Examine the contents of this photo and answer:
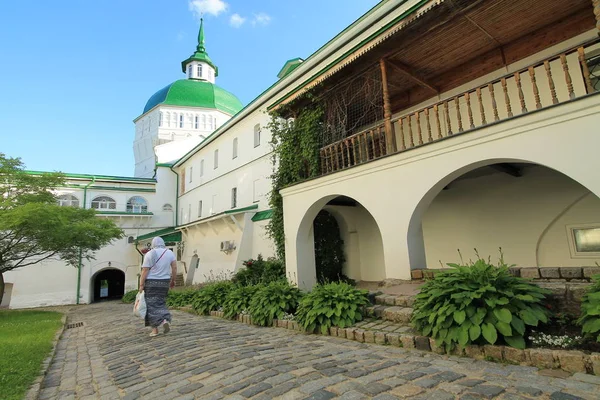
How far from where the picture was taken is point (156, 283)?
17.5 feet

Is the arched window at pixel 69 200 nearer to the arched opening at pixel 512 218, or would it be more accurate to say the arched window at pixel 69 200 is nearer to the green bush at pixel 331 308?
the green bush at pixel 331 308

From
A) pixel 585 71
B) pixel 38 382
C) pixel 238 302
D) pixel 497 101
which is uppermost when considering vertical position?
pixel 497 101

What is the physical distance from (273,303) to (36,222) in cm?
1044

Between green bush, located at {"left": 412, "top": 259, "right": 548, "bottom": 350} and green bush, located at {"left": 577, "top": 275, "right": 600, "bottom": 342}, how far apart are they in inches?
12.6

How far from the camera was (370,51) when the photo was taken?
657cm

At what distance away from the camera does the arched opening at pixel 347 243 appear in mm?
9906

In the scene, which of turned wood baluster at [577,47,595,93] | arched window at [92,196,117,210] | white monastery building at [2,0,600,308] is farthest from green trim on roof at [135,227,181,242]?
turned wood baluster at [577,47,595,93]

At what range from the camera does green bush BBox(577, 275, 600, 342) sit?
276cm

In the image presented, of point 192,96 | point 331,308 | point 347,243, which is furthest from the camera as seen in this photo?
point 192,96

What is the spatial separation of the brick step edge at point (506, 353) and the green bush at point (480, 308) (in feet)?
0.27

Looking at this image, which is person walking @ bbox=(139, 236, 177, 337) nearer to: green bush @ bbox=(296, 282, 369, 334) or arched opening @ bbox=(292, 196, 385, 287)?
green bush @ bbox=(296, 282, 369, 334)

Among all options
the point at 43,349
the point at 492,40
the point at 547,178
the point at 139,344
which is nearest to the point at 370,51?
the point at 492,40

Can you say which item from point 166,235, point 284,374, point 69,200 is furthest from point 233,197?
point 284,374

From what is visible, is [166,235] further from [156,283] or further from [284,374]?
[284,374]
